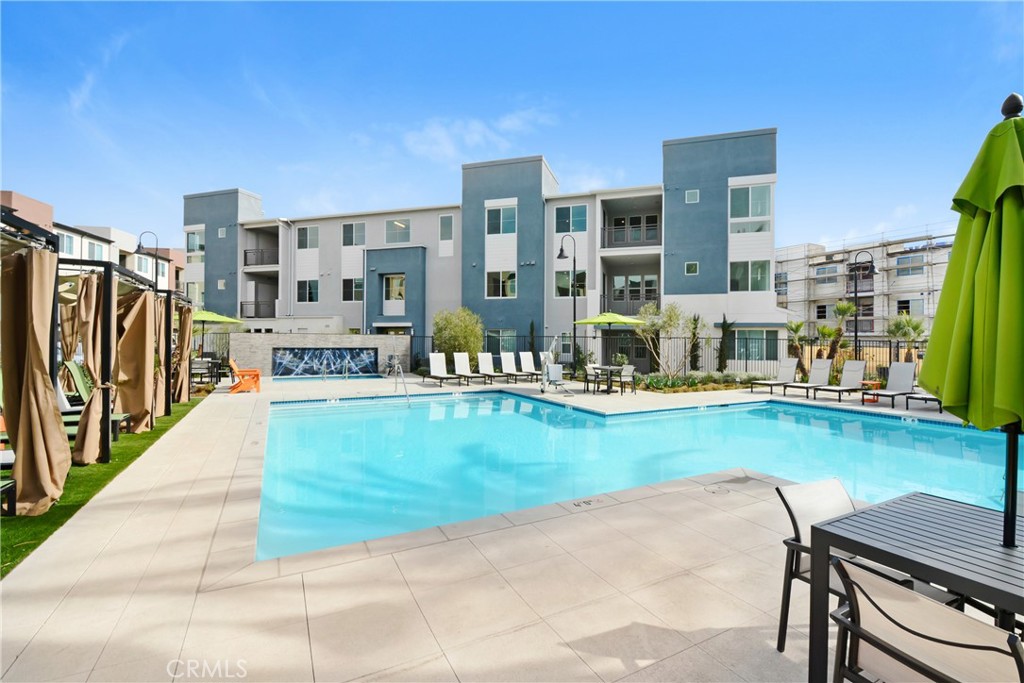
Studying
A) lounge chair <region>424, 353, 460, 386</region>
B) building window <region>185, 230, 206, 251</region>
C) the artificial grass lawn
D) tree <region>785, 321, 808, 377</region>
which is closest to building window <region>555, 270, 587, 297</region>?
lounge chair <region>424, 353, 460, 386</region>

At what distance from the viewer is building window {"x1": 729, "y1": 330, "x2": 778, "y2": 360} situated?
739 inches

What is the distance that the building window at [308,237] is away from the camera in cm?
2484

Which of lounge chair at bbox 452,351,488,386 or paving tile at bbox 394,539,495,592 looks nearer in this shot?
paving tile at bbox 394,539,495,592

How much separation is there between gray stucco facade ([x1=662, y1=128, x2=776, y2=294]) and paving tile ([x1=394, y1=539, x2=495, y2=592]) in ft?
61.4

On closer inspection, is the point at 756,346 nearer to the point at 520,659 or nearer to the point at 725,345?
the point at 725,345

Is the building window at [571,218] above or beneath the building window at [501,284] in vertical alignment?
above

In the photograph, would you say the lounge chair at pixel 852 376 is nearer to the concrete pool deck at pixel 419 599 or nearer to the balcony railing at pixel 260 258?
the concrete pool deck at pixel 419 599

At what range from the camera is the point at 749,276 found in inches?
755

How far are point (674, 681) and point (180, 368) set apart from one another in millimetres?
12441

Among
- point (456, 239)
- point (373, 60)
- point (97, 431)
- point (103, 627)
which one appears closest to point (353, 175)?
point (456, 239)

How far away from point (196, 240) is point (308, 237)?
7258 mm

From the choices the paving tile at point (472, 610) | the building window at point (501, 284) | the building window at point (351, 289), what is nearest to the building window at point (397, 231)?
the building window at point (351, 289)

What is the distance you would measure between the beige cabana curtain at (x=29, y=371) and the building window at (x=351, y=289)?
20.3 meters

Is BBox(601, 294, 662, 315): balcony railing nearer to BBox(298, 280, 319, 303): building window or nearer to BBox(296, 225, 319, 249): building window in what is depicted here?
BBox(298, 280, 319, 303): building window
